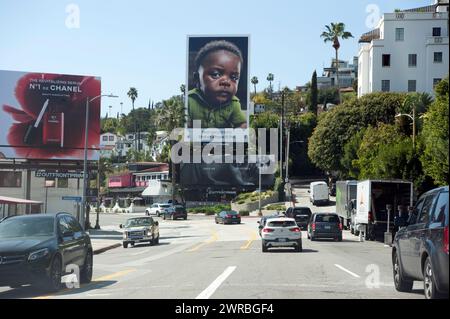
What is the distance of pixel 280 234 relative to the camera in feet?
99.5

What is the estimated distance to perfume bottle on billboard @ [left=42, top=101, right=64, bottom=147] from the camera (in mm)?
63759

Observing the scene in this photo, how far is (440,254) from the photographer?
36.8ft

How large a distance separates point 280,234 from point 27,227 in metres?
15.3

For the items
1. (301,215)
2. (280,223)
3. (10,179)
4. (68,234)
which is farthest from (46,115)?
(68,234)

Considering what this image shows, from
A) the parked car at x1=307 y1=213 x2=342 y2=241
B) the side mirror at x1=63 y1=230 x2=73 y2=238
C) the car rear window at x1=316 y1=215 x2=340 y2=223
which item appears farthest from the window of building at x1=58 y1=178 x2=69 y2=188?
the side mirror at x1=63 y1=230 x2=73 y2=238

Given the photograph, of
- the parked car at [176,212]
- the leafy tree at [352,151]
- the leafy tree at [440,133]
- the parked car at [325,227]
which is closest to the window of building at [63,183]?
the parked car at [176,212]

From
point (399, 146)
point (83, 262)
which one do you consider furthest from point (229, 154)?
point (83, 262)

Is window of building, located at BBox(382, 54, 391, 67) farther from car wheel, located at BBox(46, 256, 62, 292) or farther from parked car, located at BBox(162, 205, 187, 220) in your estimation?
→ car wheel, located at BBox(46, 256, 62, 292)

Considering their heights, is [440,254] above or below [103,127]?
below

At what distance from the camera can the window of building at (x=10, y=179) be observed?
2741 inches

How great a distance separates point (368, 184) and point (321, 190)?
4558 centimetres

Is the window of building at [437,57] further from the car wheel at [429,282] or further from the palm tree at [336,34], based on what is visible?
the car wheel at [429,282]

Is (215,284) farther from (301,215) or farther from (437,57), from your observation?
(437,57)
